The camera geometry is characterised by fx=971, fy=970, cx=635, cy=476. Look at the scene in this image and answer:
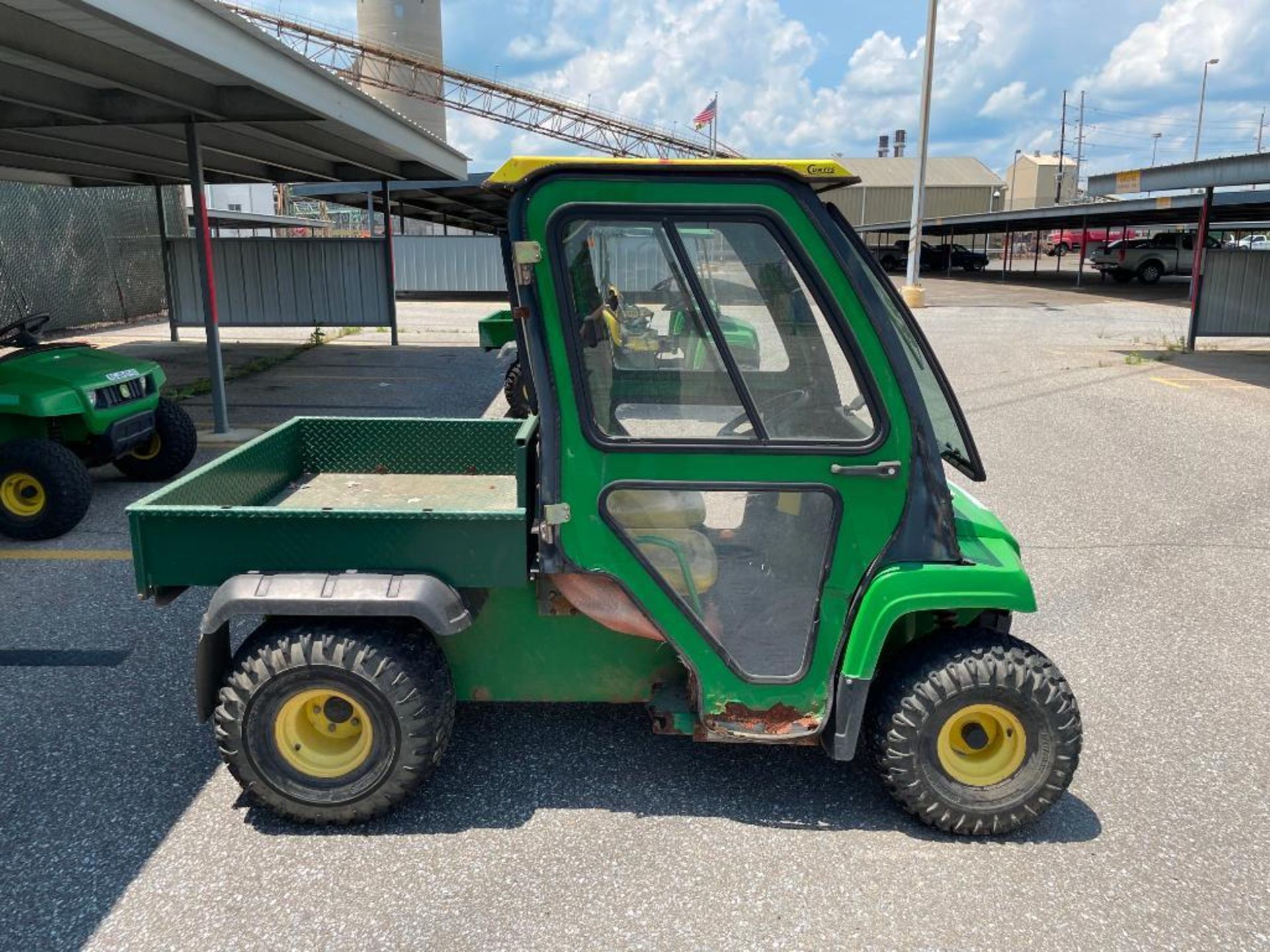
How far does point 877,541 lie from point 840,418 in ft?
1.25

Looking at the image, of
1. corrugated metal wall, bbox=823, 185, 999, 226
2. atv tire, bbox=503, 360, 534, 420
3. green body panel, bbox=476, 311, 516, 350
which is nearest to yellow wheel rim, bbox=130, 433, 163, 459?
atv tire, bbox=503, 360, 534, 420

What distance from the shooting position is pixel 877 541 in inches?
113

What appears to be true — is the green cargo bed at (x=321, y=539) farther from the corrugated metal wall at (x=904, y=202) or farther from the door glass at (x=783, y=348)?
the corrugated metal wall at (x=904, y=202)

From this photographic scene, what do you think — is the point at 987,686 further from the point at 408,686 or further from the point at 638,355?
the point at 408,686

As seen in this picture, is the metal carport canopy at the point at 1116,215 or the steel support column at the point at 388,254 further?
the metal carport canopy at the point at 1116,215

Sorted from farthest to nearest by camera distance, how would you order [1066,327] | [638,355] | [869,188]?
1. [869,188]
2. [1066,327]
3. [638,355]

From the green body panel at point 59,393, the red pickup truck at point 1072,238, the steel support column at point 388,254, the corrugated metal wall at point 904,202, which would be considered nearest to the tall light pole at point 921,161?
the steel support column at point 388,254

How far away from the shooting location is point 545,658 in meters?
3.21

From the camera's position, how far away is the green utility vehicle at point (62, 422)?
A: 5867mm

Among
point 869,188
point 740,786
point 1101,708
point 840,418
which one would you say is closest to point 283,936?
point 740,786

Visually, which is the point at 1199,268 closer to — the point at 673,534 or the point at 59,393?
the point at 673,534

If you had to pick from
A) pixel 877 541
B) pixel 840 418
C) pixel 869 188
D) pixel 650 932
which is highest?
pixel 869 188

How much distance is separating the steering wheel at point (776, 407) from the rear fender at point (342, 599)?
972 millimetres

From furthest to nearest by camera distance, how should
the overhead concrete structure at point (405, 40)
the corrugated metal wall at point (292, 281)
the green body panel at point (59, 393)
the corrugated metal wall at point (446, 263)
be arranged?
1. the overhead concrete structure at point (405, 40)
2. the corrugated metal wall at point (446, 263)
3. the corrugated metal wall at point (292, 281)
4. the green body panel at point (59, 393)
